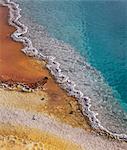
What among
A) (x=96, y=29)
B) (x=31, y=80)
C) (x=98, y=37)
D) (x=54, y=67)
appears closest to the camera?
(x=31, y=80)

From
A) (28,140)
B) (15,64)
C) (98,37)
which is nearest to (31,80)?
(15,64)

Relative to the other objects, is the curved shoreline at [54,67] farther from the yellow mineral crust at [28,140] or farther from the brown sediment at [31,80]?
the yellow mineral crust at [28,140]

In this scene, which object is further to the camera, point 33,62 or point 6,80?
point 33,62

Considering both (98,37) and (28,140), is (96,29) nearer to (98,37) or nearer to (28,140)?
(98,37)

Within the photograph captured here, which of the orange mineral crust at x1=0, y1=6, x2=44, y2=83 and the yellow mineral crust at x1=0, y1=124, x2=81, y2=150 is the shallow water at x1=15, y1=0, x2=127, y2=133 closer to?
the orange mineral crust at x1=0, y1=6, x2=44, y2=83

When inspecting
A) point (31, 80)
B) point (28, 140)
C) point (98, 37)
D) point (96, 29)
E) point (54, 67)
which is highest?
point (96, 29)

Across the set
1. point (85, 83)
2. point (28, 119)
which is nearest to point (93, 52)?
point (85, 83)

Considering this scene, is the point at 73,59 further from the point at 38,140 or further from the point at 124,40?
the point at 38,140

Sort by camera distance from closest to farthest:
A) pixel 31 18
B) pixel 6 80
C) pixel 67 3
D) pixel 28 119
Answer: pixel 28 119 < pixel 6 80 < pixel 31 18 < pixel 67 3

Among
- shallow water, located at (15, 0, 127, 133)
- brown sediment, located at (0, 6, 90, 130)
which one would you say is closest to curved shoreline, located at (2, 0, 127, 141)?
brown sediment, located at (0, 6, 90, 130)
